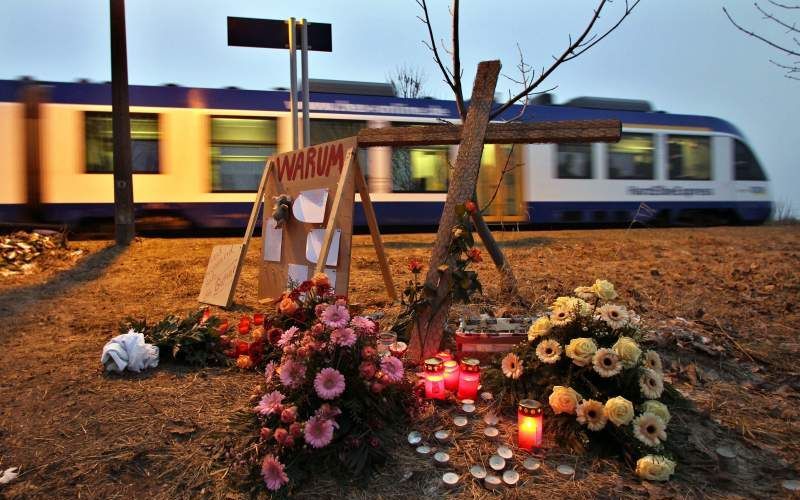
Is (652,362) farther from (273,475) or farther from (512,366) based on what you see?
(273,475)

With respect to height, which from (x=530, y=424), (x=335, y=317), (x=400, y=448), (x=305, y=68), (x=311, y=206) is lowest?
(x=400, y=448)

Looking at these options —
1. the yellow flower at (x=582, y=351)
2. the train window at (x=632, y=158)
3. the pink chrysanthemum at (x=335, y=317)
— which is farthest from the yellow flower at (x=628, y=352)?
the train window at (x=632, y=158)

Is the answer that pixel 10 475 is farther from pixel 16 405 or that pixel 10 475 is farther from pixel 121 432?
pixel 16 405

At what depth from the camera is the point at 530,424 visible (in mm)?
2359

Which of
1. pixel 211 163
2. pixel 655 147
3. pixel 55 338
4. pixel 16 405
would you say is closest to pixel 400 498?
pixel 16 405

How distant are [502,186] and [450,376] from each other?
10.8 m

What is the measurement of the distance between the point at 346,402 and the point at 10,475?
1.38 meters

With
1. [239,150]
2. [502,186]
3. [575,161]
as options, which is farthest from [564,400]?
[575,161]

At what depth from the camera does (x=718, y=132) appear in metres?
14.4

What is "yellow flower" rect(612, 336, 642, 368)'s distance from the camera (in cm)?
238

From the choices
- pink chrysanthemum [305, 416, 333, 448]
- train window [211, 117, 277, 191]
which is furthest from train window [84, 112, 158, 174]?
pink chrysanthemum [305, 416, 333, 448]

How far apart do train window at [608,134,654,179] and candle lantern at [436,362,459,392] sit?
479 inches

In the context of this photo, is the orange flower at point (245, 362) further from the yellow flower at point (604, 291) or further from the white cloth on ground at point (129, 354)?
the yellow flower at point (604, 291)

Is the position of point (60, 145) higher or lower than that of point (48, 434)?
higher
